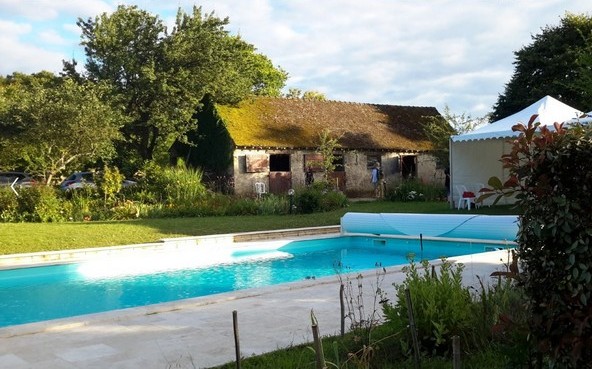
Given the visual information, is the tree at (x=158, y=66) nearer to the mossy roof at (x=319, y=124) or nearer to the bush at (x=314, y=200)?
the mossy roof at (x=319, y=124)

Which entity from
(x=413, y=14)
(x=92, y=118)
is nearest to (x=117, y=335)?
(x=413, y=14)

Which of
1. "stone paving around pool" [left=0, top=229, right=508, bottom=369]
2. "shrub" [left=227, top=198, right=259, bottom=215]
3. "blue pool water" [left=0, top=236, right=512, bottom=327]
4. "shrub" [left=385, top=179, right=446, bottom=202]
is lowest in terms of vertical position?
"blue pool water" [left=0, top=236, right=512, bottom=327]

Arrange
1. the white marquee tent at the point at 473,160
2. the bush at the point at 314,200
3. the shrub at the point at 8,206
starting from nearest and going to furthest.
Answer: 1. the shrub at the point at 8,206
2. the white marquee tent at the point at 473,160
3. the bush at the point at 314,200

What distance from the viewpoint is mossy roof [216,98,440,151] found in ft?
81.1

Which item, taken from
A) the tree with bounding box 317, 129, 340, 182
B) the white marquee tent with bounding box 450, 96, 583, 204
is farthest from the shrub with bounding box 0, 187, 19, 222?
the white marquee tent with bounding box 450, 96, 583, 204

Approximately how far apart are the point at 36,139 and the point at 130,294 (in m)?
15.4

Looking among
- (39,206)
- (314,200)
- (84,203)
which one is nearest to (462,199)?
(314,200)

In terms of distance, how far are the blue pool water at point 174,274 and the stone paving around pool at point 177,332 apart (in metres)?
1.35

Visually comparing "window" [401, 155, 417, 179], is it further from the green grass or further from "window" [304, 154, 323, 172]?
the green grass

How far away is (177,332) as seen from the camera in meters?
5.33

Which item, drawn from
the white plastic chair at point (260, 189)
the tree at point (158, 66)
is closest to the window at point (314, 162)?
the white plastic chair at point (260, 189)

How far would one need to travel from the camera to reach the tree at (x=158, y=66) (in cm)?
2544

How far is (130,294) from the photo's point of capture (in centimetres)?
934

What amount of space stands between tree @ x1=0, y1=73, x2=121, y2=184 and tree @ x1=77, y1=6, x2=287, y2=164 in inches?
83.8
